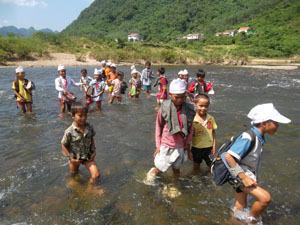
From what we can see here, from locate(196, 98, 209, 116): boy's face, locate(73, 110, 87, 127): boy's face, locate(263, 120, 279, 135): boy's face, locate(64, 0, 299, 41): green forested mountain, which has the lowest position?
locate(73, 110, 87, 127): boy's face

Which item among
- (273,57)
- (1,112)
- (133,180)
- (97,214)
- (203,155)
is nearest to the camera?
(97,214)

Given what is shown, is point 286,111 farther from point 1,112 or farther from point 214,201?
point 1,112

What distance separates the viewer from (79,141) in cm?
604

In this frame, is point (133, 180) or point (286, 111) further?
point (286, 111)

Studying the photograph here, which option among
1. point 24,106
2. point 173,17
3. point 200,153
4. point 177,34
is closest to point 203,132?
point 200,153

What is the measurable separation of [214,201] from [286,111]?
9.89 meters

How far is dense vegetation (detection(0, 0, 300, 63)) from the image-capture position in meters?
46.1

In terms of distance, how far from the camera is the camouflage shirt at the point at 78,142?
6.02 m

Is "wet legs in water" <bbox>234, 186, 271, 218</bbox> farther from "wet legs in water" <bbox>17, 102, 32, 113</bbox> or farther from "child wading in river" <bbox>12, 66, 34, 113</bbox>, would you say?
"wet legs in water" <bbox>17, 102, 32, 113</bbox>

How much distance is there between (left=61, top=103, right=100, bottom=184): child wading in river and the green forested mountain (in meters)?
101

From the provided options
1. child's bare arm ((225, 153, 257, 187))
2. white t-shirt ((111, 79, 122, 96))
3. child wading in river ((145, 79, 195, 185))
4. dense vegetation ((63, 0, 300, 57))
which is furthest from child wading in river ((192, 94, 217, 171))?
dense vegetation ((63, 0, 300, 57))

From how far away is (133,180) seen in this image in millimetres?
6977

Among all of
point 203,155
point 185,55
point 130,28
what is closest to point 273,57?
point 185,55

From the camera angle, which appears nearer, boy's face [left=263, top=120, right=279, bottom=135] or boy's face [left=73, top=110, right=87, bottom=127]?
boy's face [left=263, top=120, right=279, bottom=135]
